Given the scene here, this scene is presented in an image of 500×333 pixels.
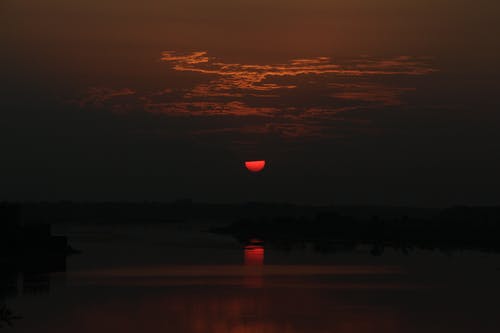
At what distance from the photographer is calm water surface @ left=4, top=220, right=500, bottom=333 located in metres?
33.8

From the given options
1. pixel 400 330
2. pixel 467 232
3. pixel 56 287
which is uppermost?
pixel 467 232

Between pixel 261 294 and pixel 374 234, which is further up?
pixel 374 234

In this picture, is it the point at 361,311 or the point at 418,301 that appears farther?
the point at 418,301

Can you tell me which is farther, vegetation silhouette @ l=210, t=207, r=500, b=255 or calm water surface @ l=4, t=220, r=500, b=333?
vegetation silhouette @ l=210, t=207, r=500, b=255

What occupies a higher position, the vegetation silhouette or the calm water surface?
the vegetation silhouette

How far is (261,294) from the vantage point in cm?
4350

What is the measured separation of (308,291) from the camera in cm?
4478

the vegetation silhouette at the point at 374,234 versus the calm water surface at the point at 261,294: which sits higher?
the vegetation silhouette at the point at 374,234

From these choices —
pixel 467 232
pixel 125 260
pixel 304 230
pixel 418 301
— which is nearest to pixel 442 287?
pixel 418 301

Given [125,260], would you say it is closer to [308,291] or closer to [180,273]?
[180,273]

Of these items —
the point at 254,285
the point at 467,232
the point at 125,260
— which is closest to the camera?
the point at 254,285

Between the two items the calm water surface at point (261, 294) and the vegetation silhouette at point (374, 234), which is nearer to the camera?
the calm water surface at point (261, 294)

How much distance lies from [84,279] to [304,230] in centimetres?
6155

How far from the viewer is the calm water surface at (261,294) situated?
111 ft
